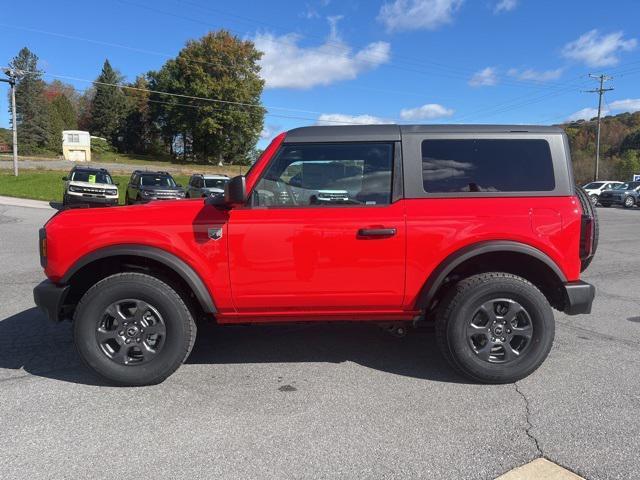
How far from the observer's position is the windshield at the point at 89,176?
21.4 metres

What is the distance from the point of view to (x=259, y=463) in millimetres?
2791

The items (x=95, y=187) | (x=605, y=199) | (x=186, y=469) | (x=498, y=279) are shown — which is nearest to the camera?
(x=186, y=469)

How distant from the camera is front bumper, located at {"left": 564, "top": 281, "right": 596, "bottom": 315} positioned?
12.5 ft

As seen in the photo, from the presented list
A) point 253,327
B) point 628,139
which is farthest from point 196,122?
point 253,327

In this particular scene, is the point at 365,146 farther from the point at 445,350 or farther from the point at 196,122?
the point at 196,122

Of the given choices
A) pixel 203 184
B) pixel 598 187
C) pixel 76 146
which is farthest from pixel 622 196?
pixel 76 146

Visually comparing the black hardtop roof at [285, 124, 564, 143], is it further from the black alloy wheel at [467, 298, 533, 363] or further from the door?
the black alloy wheel at [467, 298, 533, 363]

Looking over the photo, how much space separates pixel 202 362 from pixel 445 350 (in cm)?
202

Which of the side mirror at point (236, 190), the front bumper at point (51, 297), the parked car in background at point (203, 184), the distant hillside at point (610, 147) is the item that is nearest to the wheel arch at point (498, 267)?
the side mirror at point (236, 190)

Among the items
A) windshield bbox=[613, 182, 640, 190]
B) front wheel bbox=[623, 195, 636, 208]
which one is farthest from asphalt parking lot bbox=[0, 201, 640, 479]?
windshield bbox=[613, 182, 640, 190]

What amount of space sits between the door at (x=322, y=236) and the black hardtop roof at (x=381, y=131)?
6 centimetres

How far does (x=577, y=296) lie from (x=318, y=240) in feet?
6.58

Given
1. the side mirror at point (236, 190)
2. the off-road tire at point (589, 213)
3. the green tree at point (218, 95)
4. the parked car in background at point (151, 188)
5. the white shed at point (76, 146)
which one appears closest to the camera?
the side mirror at point (236, 190)

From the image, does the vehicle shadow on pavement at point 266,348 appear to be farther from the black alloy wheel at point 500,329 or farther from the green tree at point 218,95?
the green tree at point 218,95
